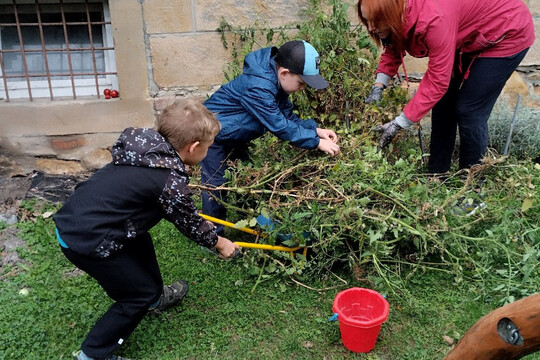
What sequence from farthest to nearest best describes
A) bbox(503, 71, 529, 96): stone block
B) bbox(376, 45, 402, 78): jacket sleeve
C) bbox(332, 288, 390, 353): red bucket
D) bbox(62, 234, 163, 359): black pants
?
1. bbox(503, 71, 529, 96): stone block
2. bbox(376, 45, 402, 78): jacket sleeve
3. bbox(332, 288, 390, 353): red bucket
4. bbox(62, 234, 163, 359): black pants

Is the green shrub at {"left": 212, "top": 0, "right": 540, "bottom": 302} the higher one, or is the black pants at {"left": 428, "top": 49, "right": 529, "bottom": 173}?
the black pants at {"left": 428, "top": 49, "right": 529, "bottom": 173}

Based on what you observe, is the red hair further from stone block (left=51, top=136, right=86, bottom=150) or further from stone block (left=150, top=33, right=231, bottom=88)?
stone block (left=51, top=136, right=86, bottom=150)

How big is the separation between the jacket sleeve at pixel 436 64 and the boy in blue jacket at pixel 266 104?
0.60 meters

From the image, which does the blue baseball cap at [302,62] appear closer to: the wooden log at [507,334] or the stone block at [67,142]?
the wooden log at [507,334]

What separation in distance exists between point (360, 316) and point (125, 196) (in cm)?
144

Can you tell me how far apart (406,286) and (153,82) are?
112 inches

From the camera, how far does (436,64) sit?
3.25m

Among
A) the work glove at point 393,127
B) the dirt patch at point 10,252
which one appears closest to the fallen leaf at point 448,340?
the work glove at point 393,127

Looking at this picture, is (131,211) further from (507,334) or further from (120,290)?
(507,334)

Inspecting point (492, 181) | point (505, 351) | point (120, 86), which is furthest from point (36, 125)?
point (505, 351)

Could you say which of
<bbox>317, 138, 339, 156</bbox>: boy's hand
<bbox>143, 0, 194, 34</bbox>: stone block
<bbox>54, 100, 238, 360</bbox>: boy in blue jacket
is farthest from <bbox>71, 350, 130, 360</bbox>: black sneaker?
<bbox>143, 0, 194, 34</bbox>: stone block

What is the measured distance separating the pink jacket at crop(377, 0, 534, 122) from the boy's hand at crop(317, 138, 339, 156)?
59 centimetres

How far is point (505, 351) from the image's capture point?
1320 millimetres

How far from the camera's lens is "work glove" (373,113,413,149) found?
3.45 m
